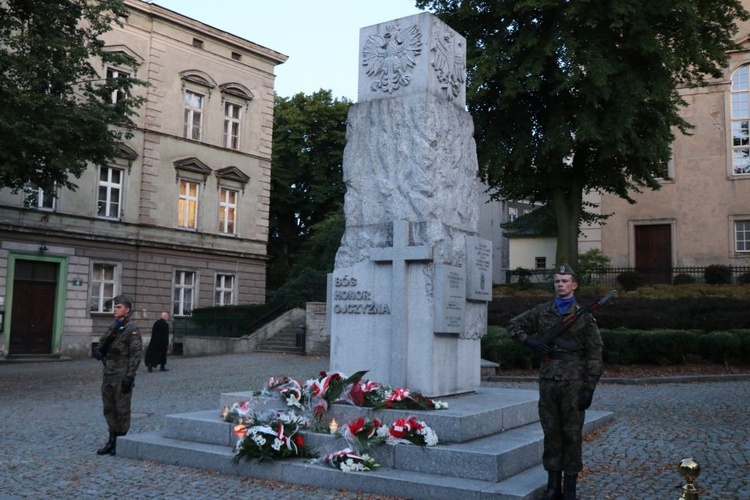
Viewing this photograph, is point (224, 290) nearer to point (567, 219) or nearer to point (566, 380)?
point (567, 219)

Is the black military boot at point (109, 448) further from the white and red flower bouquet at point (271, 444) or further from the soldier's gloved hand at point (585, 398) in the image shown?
the soldier's gloved hand at point (585, 398)

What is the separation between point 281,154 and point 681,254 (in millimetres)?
22721

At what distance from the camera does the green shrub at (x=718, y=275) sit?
97.3 feet

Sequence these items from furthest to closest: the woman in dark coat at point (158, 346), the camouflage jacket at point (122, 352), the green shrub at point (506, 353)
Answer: the woman in dark coat at point (158, 346) → the green shrub at point (506, 353) → the camouflage jacket at point (122, 352)

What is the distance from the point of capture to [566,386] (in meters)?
6.27

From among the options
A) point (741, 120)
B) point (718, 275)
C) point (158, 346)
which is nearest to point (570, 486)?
point (158, 346)

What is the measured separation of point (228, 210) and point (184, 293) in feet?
15.0

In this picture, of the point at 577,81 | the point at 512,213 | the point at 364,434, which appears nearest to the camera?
the point at 364,434

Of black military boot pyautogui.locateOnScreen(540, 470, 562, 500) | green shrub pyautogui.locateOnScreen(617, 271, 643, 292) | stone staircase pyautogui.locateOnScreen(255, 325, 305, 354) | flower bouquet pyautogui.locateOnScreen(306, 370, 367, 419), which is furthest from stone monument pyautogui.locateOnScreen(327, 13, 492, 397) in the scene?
Answer: green shrub pyautogui.locateOnScreen(617, 271, 643, 292)

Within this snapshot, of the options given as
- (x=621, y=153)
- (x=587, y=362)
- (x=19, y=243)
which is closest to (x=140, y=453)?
(x=587, y=362)

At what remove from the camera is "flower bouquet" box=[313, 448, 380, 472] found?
6.89 meters

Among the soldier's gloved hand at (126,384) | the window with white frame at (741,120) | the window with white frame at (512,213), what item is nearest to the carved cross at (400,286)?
the soldier's gloved hand at (126,384)

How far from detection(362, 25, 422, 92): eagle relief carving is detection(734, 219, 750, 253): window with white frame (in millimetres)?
29634

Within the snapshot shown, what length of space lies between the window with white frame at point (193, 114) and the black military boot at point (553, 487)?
2976 centimetres
